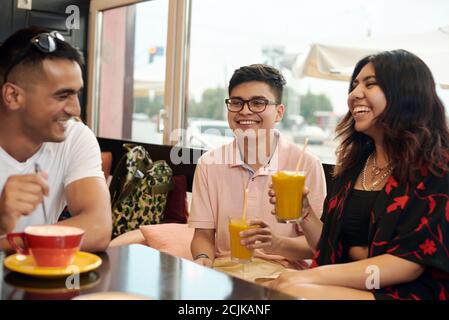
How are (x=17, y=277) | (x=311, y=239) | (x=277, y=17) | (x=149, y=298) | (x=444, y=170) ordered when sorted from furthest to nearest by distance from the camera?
(x=277, y=17)
(x=311, y=239)
(x=444, y=170)
(x=17, y=277)
(x=149, y=298)

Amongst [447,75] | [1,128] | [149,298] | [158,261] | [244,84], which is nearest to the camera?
[149,298]

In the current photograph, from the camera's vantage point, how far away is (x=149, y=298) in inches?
47.1

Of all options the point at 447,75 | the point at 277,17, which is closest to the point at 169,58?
the point at 277,17

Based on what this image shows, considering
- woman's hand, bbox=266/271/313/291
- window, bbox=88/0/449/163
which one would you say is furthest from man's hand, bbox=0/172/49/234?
window, bbox=88/0/449/163

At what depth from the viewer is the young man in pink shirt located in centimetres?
248

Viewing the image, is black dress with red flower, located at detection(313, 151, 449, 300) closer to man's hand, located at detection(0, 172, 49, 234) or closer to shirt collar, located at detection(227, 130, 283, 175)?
shirt collar, located at detection(227, 130, 283, 175)

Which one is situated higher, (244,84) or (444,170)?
(244,84)

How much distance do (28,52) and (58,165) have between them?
15.3 inches

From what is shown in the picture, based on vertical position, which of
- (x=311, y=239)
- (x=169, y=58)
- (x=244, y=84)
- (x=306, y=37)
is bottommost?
(x=311, y=239)

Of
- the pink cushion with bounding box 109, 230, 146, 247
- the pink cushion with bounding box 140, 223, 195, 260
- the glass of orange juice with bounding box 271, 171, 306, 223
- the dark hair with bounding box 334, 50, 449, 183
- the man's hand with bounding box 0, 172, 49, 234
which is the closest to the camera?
the man's hand with bounding box 0, 172, 49, 234

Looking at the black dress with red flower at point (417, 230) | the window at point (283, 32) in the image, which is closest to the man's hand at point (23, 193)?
the black dress with red flower at point (417, 230)

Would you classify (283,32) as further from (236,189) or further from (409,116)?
(409,116)

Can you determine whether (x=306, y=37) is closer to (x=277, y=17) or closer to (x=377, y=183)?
(x=277, y=17)

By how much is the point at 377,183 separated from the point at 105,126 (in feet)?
14.5
